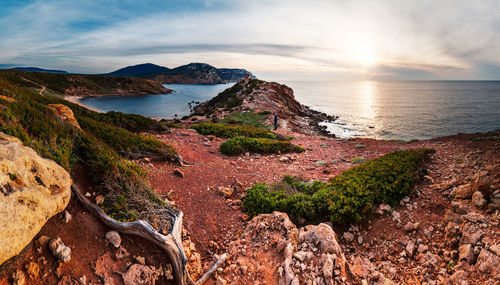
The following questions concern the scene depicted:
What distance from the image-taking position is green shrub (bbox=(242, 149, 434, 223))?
6.60 metres

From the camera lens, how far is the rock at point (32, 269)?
115 inches

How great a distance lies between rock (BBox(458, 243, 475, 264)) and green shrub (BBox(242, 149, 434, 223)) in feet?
6.96

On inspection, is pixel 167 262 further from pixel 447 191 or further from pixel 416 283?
pixel 447 191

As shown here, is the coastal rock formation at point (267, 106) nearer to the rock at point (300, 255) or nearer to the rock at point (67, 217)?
the rock at point (300, 255)

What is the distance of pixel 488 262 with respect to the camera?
4070 millimetres

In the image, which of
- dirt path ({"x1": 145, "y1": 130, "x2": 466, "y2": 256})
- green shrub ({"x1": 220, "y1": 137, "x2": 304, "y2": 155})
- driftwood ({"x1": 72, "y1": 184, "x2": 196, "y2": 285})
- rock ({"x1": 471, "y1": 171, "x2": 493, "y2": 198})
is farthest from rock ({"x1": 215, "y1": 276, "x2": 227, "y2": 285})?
green shrub ({"x1": 220, "y1": 137, "x2": 304, "y2": 155})

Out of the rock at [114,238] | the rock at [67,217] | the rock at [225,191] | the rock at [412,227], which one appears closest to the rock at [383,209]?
the rock at [412,227]

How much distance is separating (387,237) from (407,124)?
43437mm

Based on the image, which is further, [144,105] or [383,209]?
[144,105]

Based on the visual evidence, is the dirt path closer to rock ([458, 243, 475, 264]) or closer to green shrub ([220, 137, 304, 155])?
green shrub ([220, 137, 304, 155])

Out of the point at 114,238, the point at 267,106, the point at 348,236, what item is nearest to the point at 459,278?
the point at 348,236

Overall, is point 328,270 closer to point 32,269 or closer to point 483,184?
point 32,269

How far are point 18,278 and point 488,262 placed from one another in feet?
24.6

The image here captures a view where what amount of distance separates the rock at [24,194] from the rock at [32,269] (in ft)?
1.11
